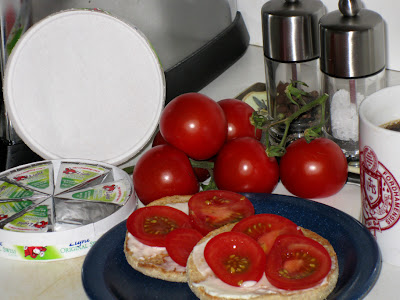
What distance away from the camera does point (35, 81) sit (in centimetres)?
102

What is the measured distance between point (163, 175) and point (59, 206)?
0.14 meters

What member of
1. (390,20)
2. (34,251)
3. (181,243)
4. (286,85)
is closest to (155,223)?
(181,243)

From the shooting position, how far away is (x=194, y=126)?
37.1 inches

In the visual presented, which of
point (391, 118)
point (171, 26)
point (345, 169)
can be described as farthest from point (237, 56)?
point (391, 118)

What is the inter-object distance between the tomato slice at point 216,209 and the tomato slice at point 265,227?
43mm

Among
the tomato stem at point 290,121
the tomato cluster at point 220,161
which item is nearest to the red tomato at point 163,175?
the tomato cluster at point 220,161

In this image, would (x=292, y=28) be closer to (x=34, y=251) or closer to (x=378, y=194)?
(x=378, y=194)

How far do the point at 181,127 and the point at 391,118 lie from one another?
0.94 feet

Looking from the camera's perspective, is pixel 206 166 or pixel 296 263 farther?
pixel 206 166

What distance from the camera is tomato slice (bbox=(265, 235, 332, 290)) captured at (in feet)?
2.29

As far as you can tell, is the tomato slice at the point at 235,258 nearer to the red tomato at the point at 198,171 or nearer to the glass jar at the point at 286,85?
the red tomato at the point at 198,171

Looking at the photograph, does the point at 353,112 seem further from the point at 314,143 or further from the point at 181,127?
the point at 181,127

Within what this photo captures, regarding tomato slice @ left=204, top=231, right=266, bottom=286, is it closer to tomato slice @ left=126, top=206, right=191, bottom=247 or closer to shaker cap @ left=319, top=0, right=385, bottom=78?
tomato slice @ left=126, top=206, right=191, bottom=247

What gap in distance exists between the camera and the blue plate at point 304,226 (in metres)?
0.74
